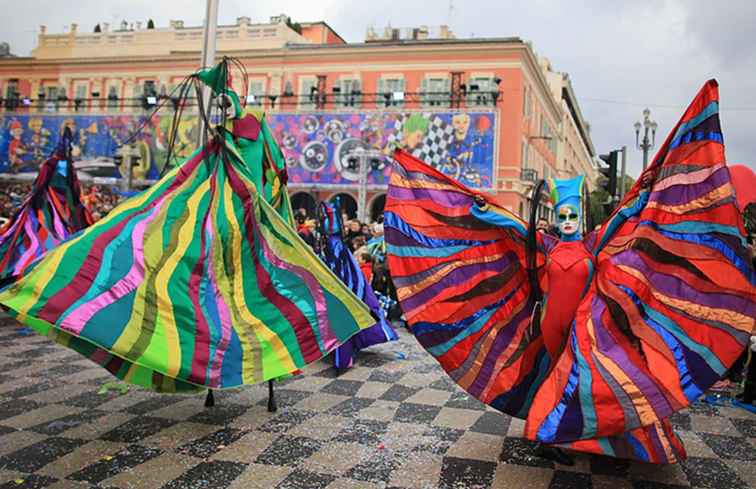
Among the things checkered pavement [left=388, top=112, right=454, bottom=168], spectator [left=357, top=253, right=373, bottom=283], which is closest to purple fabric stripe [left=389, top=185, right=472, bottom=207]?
spectator [left=357, top=253, right=373, bottom=283]

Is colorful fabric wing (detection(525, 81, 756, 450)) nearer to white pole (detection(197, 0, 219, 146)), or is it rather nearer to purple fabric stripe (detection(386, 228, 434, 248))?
purple fabric stripe (detection(386, 228, 434, 248))

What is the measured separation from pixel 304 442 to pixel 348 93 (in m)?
23.0

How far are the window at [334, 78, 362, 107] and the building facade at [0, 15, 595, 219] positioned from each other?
5 cm

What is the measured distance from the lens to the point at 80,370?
5.27m

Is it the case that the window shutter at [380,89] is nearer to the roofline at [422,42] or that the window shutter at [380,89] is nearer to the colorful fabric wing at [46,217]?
the roofline at [422,42]

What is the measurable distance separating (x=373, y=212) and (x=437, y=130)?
18.3ft

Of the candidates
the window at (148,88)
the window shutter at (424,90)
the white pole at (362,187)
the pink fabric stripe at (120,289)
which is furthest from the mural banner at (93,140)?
the pink fabric stripe at (120,289)

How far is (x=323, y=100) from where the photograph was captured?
25875 millimetres

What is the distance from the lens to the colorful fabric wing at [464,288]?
340cm

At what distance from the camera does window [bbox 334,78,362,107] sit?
83.6ft

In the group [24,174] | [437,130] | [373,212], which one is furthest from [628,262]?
[24,174]

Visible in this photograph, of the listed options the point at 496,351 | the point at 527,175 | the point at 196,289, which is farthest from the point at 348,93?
the point at 496,351

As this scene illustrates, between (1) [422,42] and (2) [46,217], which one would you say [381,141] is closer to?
(1) [422,42]

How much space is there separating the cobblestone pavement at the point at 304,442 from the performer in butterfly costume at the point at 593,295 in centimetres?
35
